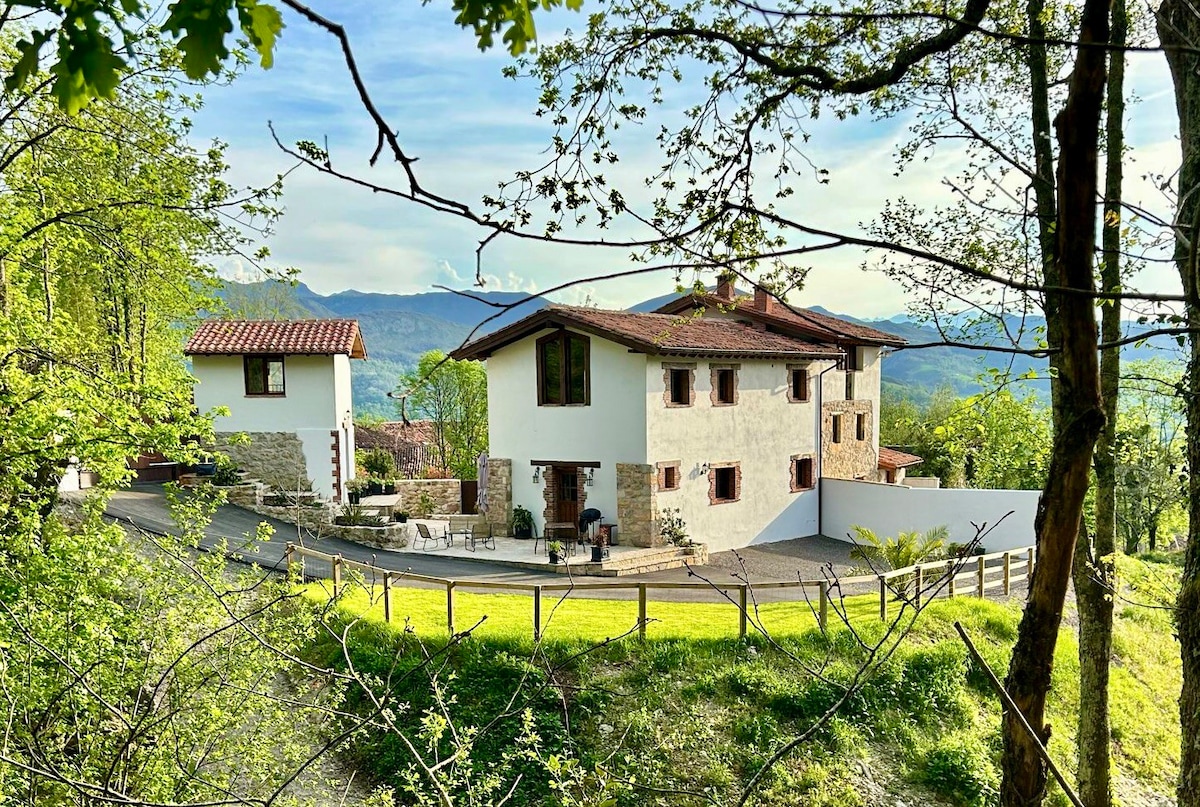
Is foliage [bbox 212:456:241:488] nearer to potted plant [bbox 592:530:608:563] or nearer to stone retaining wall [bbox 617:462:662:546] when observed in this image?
potted plant [bbox 592:530:608:563]

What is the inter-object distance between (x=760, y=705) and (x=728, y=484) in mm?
9354

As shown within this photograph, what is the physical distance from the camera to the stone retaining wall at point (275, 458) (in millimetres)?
20891

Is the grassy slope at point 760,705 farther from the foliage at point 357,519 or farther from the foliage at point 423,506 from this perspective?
the foliage at point 423,506

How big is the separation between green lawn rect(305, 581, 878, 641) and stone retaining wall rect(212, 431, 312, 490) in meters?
8.76

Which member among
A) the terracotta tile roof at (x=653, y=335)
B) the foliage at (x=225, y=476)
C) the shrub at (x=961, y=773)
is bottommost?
the shrub at (x=961, y=773)

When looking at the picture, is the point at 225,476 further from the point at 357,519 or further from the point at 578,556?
the point at 578,556

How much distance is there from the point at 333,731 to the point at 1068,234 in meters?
9.53

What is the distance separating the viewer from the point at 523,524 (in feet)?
60.4

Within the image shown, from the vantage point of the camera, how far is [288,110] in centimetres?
334

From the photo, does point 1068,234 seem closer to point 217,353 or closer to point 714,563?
point 714,563

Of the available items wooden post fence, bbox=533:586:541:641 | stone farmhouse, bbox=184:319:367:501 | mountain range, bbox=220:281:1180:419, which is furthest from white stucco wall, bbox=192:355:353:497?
mountain range, bbox=220:281:1180:419

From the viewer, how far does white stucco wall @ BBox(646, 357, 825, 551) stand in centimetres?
1730

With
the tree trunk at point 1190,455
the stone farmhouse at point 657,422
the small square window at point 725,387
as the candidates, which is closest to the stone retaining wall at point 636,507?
the stone farmhouse at point 657,422

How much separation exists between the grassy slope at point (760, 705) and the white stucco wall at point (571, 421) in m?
5.86
